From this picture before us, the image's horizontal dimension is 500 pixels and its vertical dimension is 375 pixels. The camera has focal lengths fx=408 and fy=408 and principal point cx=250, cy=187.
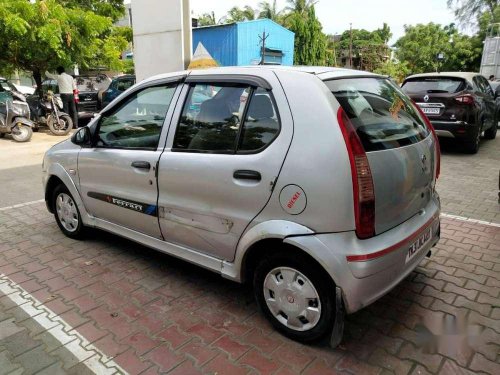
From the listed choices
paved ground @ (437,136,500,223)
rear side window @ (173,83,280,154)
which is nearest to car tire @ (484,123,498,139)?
paved ground @ (437,136,500,223)

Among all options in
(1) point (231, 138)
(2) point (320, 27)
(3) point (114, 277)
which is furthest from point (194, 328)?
(2) point (320, 27)

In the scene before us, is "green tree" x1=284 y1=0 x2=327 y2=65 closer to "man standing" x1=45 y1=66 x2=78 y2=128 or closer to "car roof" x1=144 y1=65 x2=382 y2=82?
"man standing" x1=45 y1=66 x2=78 y2=128

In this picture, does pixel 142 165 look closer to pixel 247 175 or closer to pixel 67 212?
pixel 247 175

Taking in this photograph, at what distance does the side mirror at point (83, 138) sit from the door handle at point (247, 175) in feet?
5.98

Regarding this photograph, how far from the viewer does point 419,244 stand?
273 cm

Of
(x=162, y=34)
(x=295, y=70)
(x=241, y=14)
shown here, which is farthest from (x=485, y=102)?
(x=241, y=14)

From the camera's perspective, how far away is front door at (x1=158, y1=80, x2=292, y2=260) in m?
2.54

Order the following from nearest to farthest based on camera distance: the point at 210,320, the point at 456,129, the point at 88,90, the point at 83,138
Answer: the point at 210,320 < the point at 83,138 < the point at 456,129 < the point at 88,90

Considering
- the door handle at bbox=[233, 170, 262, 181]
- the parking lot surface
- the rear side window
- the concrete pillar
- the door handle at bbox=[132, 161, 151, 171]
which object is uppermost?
the concrete pillar

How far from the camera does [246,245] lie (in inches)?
105

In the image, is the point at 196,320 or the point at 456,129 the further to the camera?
the point at 456,129

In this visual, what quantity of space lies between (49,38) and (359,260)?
36.9 ft

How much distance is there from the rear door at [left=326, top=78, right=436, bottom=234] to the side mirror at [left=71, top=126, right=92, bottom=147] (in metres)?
2.34

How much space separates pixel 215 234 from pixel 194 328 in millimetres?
660
